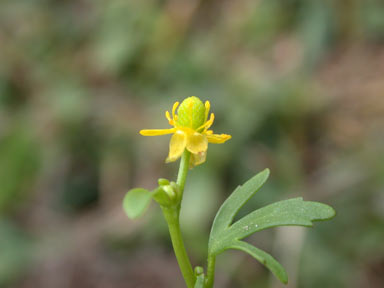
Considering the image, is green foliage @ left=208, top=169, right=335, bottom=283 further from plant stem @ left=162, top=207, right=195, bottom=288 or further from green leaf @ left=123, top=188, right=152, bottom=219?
green leaf @ left=123, top=188, right=152, bottom=219

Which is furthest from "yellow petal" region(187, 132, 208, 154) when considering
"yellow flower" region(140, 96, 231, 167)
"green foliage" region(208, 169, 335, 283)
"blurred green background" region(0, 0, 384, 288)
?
"blurred green background" region(0, 0, 384, 288)

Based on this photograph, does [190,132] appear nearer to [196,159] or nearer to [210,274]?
[196,159]

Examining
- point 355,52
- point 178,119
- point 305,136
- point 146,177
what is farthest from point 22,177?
point 355,52

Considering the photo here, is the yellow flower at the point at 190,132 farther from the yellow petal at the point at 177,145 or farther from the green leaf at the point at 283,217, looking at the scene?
the green leaf at the point at 283,217

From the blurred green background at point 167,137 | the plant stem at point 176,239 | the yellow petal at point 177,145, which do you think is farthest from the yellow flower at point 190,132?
the blurred green background at point 167,137

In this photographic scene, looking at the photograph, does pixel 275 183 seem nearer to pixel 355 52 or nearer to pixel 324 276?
pixel 324 276
